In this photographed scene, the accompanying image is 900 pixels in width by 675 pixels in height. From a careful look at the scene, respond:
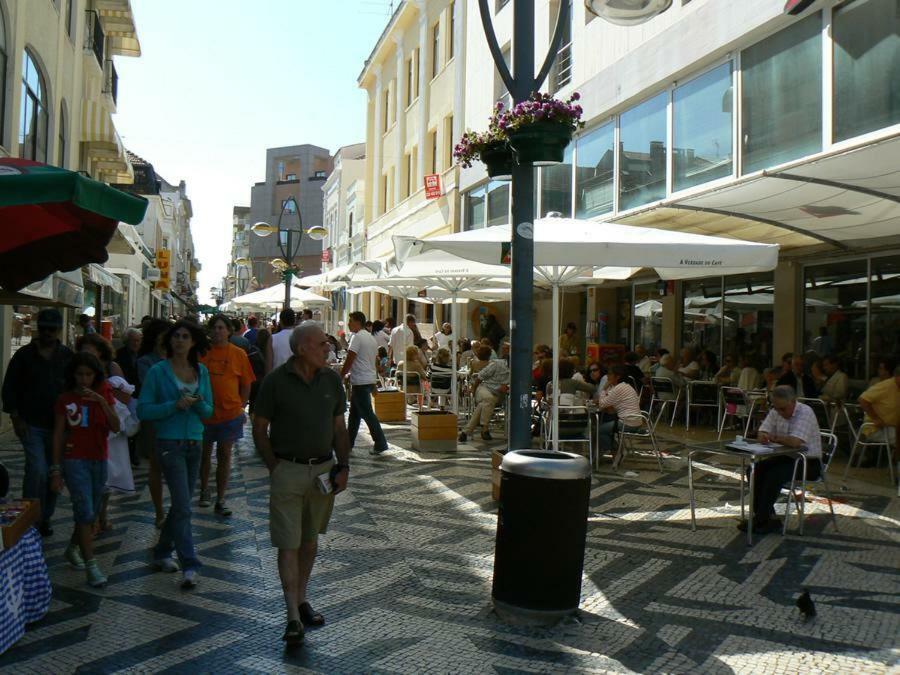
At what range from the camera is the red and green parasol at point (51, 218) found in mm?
3926

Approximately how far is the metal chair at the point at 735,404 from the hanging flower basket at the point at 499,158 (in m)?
6.56

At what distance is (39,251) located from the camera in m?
6.53

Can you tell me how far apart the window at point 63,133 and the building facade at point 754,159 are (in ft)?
32.6

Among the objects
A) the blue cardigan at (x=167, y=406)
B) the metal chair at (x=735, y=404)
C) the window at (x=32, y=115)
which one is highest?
the window at (x=32, y=115)

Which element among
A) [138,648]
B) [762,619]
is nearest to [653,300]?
[762,619]

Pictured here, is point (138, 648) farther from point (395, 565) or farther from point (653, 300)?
point (653, 300)

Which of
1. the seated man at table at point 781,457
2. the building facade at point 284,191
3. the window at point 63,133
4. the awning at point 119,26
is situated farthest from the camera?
the building facade at point 284,191

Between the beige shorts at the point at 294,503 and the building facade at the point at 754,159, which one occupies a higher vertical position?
the building facade at the point at 754,159

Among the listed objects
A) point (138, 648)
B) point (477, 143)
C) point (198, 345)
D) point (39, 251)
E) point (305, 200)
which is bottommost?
point (138, 648)

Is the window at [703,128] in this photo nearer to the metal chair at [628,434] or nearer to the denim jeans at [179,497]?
the metal chair at [628,434]

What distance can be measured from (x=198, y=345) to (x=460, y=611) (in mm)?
2613

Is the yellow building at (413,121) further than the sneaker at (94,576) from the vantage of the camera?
Yes

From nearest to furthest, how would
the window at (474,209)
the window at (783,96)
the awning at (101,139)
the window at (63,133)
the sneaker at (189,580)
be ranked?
the sneaker at (189,580), the window at (783,96), the window at (63,133), the awning at (101,139), the window at (474,209)

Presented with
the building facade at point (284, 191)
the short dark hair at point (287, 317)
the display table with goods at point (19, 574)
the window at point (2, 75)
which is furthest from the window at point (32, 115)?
the building facade at point (284, 191)
